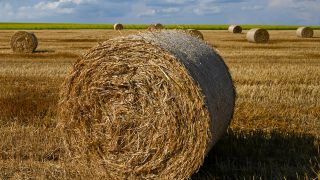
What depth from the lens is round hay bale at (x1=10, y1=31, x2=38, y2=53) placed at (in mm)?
24156

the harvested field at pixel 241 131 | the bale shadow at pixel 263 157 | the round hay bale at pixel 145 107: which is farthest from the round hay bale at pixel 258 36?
the round hay bale at pixel 145 107

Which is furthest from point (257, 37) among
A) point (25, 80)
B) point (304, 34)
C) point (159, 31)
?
point (159, 31)

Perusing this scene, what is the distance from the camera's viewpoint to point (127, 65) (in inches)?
239

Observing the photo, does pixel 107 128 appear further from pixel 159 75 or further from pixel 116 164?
pixel 159 75

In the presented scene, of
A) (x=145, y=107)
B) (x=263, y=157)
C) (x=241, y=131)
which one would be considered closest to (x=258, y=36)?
(x=241, y=131)

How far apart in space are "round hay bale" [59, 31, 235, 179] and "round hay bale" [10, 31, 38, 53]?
730 inches

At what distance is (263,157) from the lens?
6.89 metres

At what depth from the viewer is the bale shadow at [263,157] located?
242 inches

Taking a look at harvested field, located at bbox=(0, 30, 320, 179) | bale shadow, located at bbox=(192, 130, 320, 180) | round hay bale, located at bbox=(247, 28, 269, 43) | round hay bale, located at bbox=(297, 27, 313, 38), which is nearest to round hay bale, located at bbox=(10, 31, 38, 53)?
harvested field, located at bbox=(0, 30, 320, 179)

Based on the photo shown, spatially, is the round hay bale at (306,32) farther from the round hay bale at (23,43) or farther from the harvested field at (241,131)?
the harvested field at (241,131)

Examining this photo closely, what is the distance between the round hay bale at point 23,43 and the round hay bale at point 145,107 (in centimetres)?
1855

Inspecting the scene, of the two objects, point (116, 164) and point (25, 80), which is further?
point (25, 80)

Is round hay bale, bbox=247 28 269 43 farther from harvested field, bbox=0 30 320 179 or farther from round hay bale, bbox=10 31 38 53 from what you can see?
harvested field, bbox=0 30 320 179

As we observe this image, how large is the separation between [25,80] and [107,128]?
8239mm
